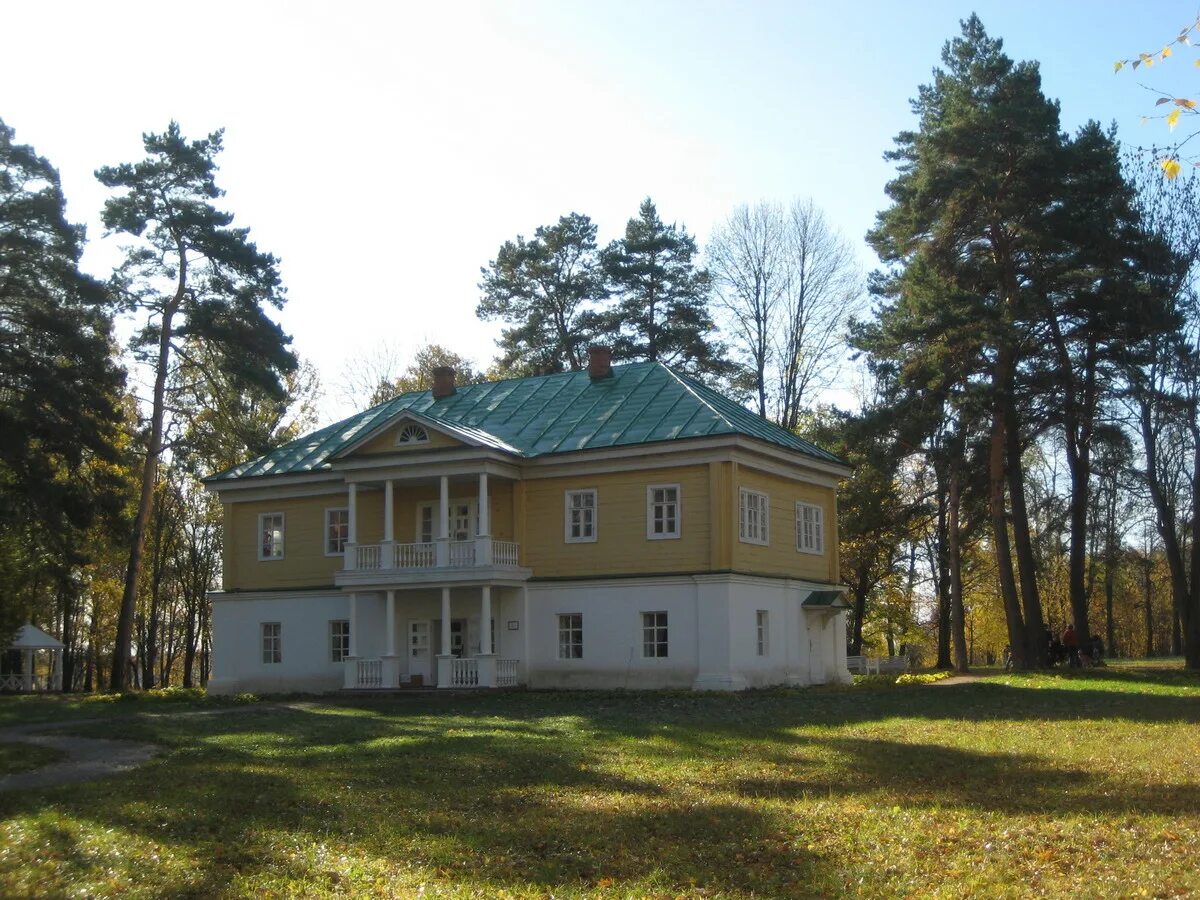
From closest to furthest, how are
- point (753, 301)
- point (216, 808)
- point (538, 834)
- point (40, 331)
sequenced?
1. point (538, 834)
2. point (216, 808)
3. point (40, 331)
4. point (753, 301)

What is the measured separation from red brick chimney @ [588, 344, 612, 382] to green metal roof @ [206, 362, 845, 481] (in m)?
0.22

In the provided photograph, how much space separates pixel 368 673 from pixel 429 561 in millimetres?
3127

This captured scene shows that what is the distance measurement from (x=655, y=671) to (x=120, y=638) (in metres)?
16.8

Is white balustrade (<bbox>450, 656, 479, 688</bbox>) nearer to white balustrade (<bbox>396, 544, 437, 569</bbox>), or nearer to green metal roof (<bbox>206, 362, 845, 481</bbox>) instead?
white balustrade (<bbox>396, 544, 437, 569</bbox>)

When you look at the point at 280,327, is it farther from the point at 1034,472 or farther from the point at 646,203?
the point at 1034,472

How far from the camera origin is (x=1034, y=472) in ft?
197

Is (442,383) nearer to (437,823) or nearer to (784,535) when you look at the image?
(784,535)

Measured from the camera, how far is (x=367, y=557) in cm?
3316

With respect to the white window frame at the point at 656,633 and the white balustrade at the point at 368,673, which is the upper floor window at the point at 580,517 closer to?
the white window frame at the point at 656,633

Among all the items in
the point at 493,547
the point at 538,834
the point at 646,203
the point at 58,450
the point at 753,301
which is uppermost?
the point at 646,203

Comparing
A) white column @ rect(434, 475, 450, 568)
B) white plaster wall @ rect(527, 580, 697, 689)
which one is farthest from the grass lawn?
white column @ rect(434, 475, 450, 568)

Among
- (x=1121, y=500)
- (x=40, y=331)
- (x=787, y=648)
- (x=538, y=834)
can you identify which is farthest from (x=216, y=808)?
(x=1121, y=500)

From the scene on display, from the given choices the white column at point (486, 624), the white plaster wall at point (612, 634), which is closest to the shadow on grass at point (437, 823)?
the white plaster wall at point (612, 634)

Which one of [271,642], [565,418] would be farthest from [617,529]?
[271,642]
